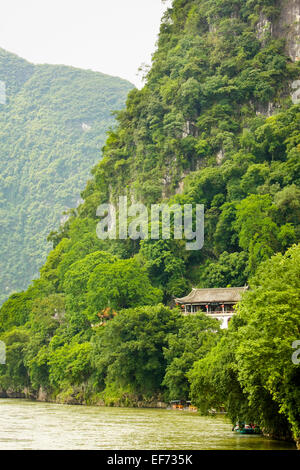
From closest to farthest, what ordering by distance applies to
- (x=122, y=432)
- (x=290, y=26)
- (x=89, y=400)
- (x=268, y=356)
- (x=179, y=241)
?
(x=268, y=356) → (x=122, y=432) → (x=89, y=400) → (x=179, y=241) → (x=290, y=26)

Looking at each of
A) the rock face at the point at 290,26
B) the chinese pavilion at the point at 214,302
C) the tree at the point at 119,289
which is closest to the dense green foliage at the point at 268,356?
the chinese pavilion at the point at 214,302

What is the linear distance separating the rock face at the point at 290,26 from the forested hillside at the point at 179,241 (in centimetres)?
23

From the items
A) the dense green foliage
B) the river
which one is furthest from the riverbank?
the dense green foliage

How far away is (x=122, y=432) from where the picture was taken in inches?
1224

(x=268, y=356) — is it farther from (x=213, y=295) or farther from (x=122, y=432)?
(x=213, y=295)

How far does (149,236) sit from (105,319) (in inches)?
356

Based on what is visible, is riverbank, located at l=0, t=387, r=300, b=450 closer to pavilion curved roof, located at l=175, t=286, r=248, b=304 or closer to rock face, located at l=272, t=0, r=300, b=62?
pavilion curved roof, located at l=175, t=286, r=248, b=304

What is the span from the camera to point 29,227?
18325 cm

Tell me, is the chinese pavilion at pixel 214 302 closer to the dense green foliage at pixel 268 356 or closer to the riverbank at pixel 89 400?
the riverbank at pixel 89 400

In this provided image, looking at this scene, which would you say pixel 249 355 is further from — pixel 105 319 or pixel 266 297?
pixel 105 319

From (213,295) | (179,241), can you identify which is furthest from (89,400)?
(179,241)

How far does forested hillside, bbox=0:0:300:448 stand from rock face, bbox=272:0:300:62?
23 centimetres

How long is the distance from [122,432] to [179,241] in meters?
33.3
